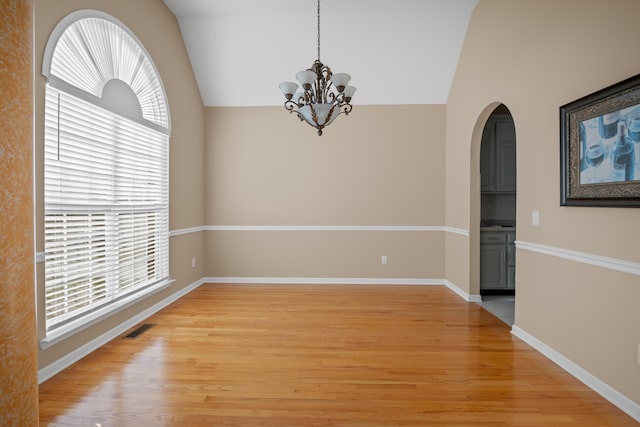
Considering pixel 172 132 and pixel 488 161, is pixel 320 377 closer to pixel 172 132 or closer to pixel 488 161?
pixel 172 132

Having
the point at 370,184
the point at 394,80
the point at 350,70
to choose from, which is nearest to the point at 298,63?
the point at 350,70

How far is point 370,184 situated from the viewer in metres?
5.41

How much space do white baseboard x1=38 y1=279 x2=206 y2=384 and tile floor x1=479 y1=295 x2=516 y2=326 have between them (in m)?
3.70

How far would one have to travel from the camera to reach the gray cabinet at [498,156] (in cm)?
505

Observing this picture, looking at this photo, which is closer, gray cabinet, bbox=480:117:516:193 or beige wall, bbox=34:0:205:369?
beige wall, bbox=34:0:205:369

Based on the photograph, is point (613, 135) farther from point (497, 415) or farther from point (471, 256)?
point (471, 256)

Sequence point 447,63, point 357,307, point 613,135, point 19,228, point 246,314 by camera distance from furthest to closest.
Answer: point 447,63 < point 357,307 < point 246,314 < point 613,135 < point 19,228

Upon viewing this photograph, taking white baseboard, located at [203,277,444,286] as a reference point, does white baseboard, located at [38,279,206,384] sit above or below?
below

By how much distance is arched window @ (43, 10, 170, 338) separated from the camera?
260cm

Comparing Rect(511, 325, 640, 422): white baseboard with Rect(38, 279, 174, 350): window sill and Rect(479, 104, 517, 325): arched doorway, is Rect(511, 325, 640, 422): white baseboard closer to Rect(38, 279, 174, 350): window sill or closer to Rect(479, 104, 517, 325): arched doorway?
Rect(479, 104, 517, 325): arched doorway

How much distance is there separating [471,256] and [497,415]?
2620mm

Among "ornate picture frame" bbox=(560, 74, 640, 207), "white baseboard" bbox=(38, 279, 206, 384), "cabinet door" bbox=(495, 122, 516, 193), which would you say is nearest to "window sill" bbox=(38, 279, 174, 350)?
"white baseboard" bbox=(38, 279, 206, 384)

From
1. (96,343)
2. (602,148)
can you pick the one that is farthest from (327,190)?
(602,148)

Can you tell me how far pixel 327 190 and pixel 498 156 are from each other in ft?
7.93
